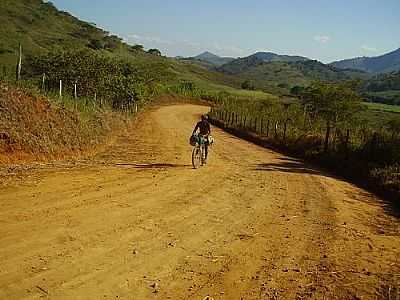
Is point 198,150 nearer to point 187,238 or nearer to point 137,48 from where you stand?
Answer: point 187,238

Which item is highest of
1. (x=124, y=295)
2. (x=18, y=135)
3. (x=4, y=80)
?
(x=4, y=80)

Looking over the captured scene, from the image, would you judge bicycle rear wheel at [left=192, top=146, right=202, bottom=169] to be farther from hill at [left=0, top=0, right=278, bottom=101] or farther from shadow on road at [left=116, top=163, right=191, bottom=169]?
hill at [left=0, top=0, right=278, bottom=101]

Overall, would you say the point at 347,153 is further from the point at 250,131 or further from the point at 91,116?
the point at 250,131

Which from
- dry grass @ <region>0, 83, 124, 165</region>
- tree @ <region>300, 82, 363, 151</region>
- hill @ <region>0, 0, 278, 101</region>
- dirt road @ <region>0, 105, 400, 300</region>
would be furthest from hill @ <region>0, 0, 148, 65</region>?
dirt road @ <region>0, 105, 400, 300</region>

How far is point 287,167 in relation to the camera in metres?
19.7

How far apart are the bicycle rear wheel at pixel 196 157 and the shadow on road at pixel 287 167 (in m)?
2.21

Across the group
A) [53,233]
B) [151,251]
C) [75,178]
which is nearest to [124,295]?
[151,251]

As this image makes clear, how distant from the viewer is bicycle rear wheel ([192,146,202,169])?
56.2ft

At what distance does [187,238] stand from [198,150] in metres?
8.52

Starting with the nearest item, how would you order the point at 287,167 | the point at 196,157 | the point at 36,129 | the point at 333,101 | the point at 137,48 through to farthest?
1. the point at 36,129
2. the point at 196,157
3. the point at 287,167
4. the point at 333,101
5. the point at 137,48

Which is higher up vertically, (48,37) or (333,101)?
(48,37)

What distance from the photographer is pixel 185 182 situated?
14312 mm

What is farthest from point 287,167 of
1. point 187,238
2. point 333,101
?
point 333,101

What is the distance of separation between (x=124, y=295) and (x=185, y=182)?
7962mm
